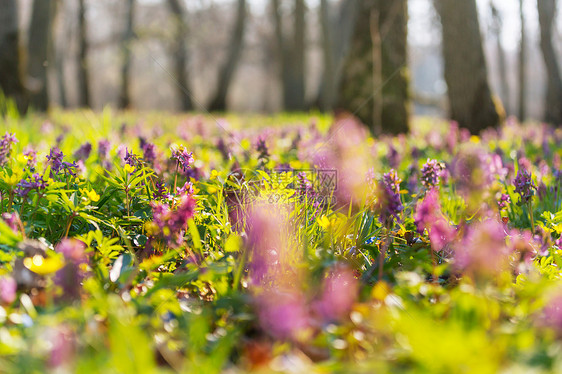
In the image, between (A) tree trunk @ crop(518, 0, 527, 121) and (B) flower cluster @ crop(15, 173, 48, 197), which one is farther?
(A) tree trunk @ crop(518, 0, 527, 121)

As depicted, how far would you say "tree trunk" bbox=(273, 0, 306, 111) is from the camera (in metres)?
18.5

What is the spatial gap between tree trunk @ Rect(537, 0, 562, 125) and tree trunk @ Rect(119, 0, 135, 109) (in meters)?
14.0

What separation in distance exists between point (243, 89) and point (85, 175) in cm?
6153

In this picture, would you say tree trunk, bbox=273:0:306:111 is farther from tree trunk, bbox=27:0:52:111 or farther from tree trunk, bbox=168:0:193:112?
tree trunk, bbox=27:0:52:111

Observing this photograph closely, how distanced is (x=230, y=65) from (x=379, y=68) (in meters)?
13.2

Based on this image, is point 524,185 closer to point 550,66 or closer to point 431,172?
point 431,172

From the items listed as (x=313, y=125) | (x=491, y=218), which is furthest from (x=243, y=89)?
(x=491, y=218)

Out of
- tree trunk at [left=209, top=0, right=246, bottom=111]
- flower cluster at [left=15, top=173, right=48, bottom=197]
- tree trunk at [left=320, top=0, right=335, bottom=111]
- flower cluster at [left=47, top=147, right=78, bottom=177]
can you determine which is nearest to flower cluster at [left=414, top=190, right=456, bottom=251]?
flower cluster at [left=15, top=173, right=48, bottom=197]

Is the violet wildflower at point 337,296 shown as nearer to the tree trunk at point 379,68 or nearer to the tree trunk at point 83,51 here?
the tree trunk at point 379,68

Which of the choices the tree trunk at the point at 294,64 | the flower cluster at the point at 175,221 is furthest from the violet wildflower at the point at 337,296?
the tree trunk at the point at 294,64

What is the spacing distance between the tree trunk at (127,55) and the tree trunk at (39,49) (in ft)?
27.5

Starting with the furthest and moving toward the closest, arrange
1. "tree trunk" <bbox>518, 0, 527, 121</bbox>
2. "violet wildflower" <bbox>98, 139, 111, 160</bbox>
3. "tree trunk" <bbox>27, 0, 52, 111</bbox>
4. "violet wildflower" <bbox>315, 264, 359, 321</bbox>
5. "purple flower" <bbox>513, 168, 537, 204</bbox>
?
"tree trunk" <bbox>518, 0, 527, 121</bbox> → "tree trunk" <bbox>27, 0, 52, 111</bbox> → "violet wildflower" <bbox>98, 139, 111, 160</bbox> → "purple flower" <bbox>513, 168, 537, 204</bbox> → "violet wildflower" <bbox>315, 264, 359, 321</bbox>

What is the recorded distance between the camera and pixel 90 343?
133 cm

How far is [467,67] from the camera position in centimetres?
788
